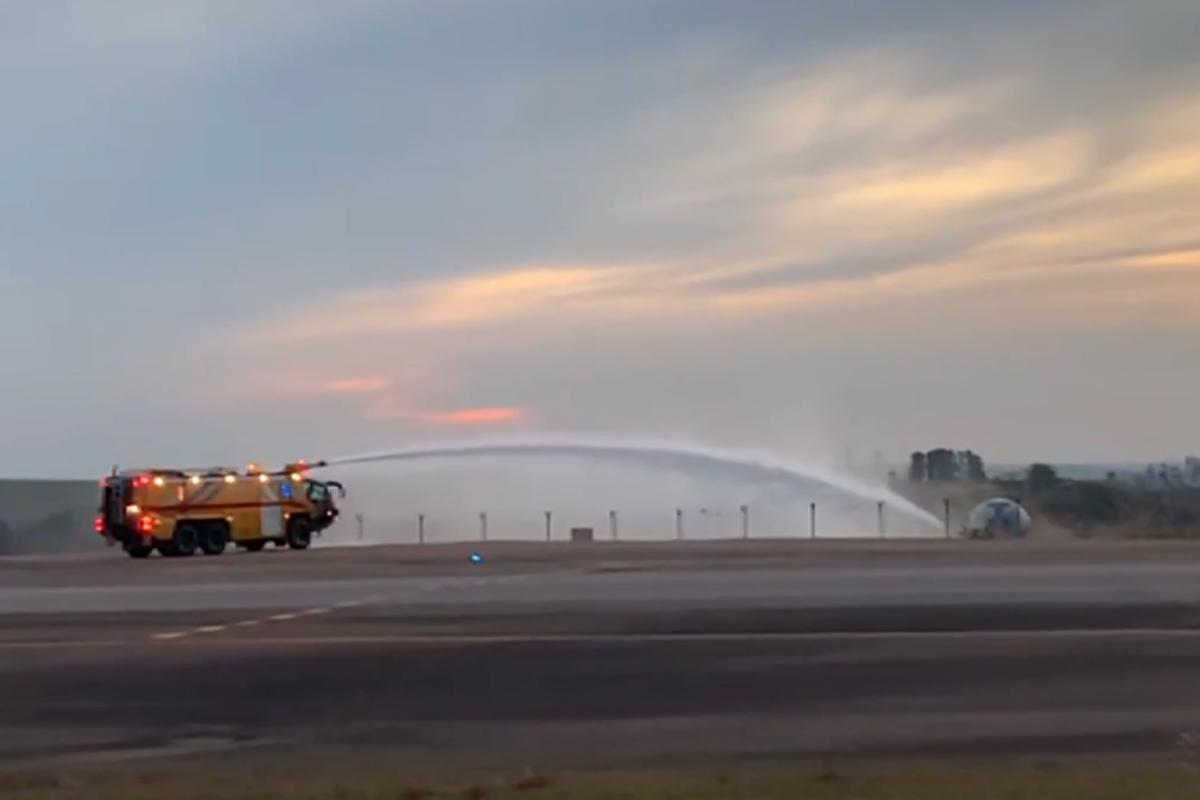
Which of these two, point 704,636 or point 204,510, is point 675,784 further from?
point 204,510

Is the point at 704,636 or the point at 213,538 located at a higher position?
the point at 213,538

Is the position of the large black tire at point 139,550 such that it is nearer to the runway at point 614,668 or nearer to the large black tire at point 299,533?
the large black tire at point 299,533

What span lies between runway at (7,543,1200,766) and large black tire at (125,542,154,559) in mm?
16848

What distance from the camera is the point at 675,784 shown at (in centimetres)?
1191

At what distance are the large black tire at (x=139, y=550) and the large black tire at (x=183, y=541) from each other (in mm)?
493

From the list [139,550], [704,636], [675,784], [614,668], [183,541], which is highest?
[183,541]

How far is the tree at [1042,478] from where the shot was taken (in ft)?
299

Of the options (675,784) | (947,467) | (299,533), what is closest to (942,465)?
(947,467)

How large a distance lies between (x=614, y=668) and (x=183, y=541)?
3586 cm

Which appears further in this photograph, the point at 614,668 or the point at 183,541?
the point at 183,541

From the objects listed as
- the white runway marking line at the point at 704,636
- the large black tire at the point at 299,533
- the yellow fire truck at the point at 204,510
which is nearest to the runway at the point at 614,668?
the white runway marking line at the point at 704,636

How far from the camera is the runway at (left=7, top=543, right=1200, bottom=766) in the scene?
14.9 meters

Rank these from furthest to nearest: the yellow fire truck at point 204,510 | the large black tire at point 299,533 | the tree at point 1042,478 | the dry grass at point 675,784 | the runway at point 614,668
Result: the tree at point 1042,478, the large black tire at point 299,533, the yellow fire truck at point 204,510, the runway at point 614,668, the dry grass at point 675,784

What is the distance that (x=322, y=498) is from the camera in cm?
5816
